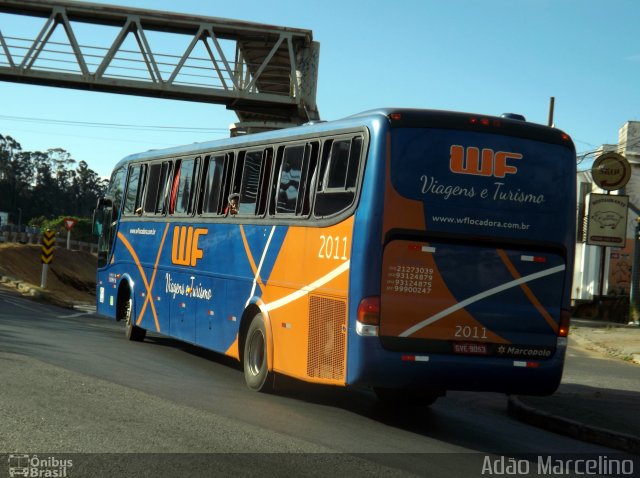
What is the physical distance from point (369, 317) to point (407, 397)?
9.73 feet

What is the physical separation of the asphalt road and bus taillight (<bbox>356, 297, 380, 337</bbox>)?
100 centimetres

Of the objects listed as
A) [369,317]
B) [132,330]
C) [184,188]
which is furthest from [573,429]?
[132,330]

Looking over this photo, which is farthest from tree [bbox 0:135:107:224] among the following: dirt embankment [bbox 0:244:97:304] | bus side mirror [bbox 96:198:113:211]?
bus side mirror [bbox 96:198:113:211]

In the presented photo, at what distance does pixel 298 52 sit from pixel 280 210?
2589 centimetres

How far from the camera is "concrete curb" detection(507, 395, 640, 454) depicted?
32.9 feet

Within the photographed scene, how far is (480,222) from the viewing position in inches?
393

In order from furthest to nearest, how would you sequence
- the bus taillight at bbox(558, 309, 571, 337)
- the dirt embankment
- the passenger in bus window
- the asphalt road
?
the dirt embankment → the passenger in bus window → the bus taillight at bbox(558, 309, 571, 337) → the asphalt road

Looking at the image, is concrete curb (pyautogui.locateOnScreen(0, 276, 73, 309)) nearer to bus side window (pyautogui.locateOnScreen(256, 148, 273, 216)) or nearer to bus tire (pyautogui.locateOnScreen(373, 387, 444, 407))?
bus side window (pyautogui.locateOnScreen(256, 148, 273, 216))

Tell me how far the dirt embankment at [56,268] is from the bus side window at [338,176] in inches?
1434

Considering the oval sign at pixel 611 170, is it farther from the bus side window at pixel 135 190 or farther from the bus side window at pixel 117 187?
the bus side window at pixel 135 190

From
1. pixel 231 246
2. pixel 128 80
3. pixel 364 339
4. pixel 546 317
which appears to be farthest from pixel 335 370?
pixel 128 80

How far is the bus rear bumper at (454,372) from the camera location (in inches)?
375

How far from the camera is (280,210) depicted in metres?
11.9

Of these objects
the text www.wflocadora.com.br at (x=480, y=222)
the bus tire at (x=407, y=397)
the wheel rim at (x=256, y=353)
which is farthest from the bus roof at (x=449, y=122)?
the bus tire at (x=407, y=397)
